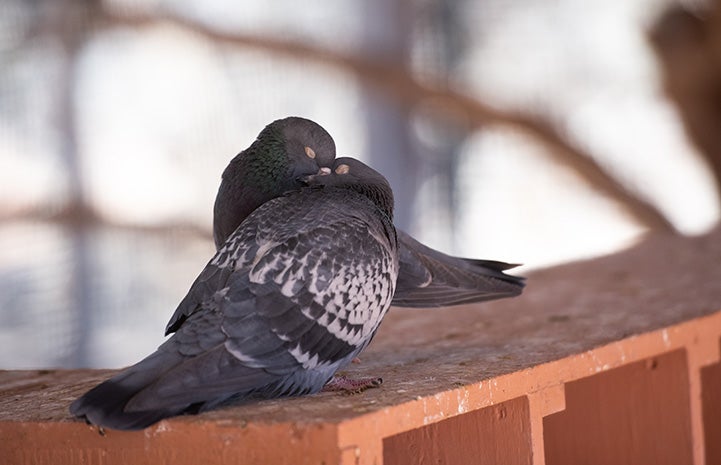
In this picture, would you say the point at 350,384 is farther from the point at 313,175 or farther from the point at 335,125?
the point at 335,125

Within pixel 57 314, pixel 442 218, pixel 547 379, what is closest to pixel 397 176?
pixel 442 218

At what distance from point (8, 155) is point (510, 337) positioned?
122 inches

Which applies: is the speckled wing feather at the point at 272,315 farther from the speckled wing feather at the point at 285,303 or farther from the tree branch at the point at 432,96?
the tree branch at the point at 432,96

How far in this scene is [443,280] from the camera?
2.25 m

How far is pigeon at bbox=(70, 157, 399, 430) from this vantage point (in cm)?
158

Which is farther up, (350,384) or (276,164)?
(276,164)

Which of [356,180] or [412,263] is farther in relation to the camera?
[412,263]

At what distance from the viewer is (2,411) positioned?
1854mm

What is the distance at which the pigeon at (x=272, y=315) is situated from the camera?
1.58m

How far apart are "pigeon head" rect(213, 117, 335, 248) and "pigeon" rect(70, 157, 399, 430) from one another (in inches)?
5.4

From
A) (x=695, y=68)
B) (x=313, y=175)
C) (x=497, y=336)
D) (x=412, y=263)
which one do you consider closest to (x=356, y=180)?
(x=313, y=175)

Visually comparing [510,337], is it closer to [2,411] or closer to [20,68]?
[2,411]

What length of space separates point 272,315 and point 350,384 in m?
0.22

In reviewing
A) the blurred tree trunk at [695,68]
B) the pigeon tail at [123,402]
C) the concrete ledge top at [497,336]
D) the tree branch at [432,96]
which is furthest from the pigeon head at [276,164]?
the blurred tree trunk at [695,68]
